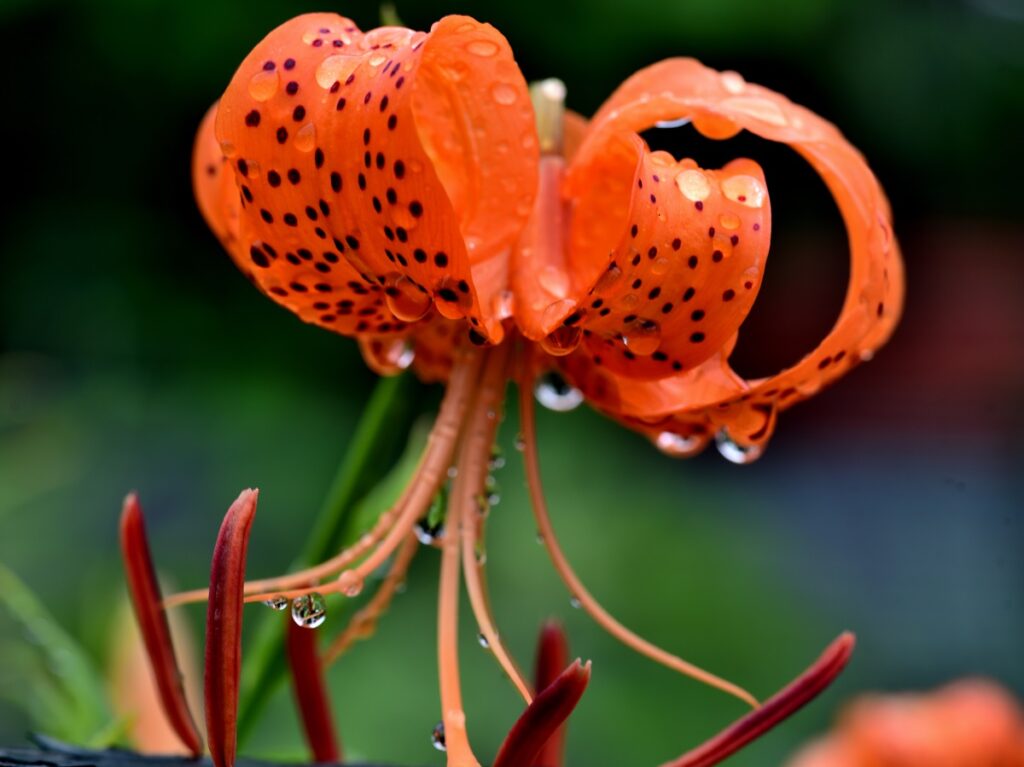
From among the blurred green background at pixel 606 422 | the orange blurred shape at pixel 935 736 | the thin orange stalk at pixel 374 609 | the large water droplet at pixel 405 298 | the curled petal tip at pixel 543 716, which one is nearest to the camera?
the curled petal tip at pixel 543 716

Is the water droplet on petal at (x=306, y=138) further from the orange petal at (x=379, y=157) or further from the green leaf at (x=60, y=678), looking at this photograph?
the green leaf at (x=60, y=678)

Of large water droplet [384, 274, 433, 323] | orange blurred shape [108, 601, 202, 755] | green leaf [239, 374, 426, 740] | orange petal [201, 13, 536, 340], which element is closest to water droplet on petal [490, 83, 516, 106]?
orange petal [201, 13, 536, 340]

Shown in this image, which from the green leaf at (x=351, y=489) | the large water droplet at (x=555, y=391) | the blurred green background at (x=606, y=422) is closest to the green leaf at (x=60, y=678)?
Answer: the green leaf at (x=351, y=489)

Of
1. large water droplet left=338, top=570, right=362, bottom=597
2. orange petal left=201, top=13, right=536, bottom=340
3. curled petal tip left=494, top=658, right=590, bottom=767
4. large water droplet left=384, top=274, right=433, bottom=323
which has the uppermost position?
orange petal left=201, top=13, right=536, bottom=340

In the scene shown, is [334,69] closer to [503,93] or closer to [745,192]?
[503,93]

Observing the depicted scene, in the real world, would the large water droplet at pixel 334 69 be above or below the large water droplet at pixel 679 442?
above

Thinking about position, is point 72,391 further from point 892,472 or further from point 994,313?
point 994,313

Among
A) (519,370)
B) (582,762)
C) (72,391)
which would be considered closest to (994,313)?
(582,762)

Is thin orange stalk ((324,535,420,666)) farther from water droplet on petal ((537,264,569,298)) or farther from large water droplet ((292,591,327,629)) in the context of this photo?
water droplet on petal ((537,264,569,298))

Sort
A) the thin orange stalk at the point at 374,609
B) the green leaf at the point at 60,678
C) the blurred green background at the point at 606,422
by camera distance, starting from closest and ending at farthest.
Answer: the thin orange stalk at the point at 374,609 < the green leaf at the point at 60,678 < the blurred green background at the point at 606,422
